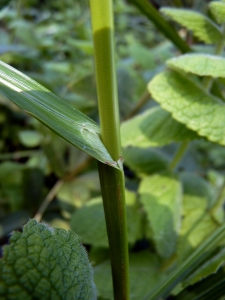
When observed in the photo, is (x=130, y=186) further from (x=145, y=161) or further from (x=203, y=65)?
(x=203, y=65)

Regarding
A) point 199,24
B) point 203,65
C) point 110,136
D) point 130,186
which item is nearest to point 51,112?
point 110,136

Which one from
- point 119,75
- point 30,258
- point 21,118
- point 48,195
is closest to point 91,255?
point 48,195

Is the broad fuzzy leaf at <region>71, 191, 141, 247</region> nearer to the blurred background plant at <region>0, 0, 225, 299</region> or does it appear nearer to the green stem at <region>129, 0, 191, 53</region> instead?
the blurred background plant at <region>0, 0, 225, 299</region>

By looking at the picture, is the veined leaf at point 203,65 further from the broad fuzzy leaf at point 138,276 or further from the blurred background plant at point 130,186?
the broad fuzzy leaf at point 138,276

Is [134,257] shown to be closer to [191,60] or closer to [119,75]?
[191,60]

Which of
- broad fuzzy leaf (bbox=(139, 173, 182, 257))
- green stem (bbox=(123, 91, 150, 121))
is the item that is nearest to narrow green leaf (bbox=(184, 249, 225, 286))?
broad fuzzy leaf (bbox=(139, 173, 182, 257))

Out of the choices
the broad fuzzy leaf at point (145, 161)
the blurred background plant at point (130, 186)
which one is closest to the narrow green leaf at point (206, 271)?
the blurred background plant at point (130, 186)
